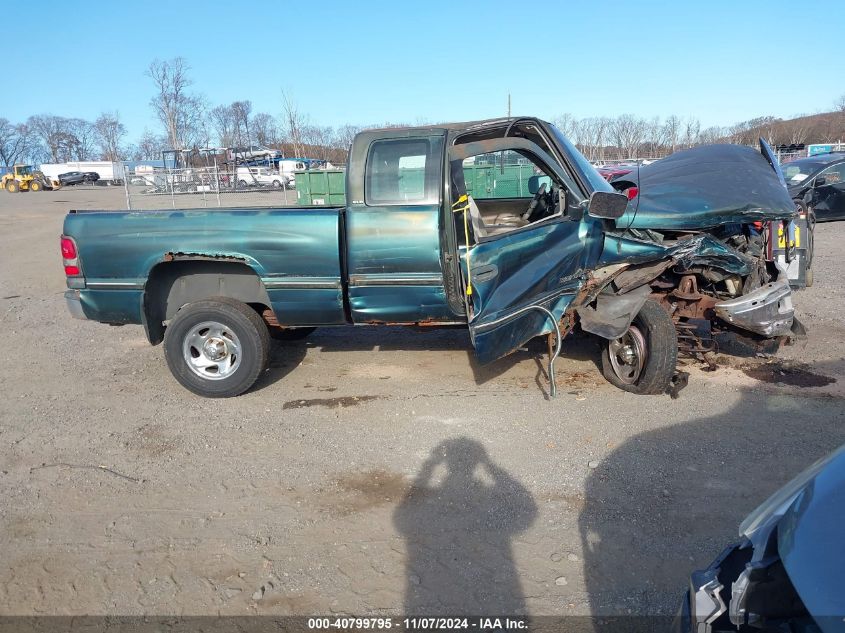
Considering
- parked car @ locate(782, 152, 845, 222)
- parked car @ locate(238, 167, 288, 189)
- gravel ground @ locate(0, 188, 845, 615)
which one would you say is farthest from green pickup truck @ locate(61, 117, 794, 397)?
parked car @ locate(238, 167, 288, 189)

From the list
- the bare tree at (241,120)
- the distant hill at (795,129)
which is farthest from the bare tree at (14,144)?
the distant hill at (795,129)

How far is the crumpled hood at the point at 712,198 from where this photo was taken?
16.1ft

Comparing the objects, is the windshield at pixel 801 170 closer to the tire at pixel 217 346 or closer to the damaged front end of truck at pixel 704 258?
the damaged front end of truck at pixel 704 258

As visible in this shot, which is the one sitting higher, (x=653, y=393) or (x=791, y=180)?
(x=791, y=180)

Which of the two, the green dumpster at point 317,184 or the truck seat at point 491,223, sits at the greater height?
the green dumpster at point 317,184

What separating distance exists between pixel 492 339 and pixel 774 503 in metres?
2.77

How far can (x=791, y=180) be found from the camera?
14945 millimetres

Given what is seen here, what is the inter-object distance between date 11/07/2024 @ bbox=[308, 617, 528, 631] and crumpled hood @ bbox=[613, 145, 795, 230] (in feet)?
10.6

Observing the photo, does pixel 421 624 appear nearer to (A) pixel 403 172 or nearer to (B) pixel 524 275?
(B) pixel 524 275

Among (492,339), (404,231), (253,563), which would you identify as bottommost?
(253,563)

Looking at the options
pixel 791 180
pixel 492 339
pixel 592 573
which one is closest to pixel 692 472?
pixel 592 573

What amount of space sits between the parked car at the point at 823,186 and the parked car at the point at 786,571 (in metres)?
15.0

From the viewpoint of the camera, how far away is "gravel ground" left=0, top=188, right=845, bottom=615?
3027mm

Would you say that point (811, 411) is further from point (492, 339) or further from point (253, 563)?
point (253, 563)
